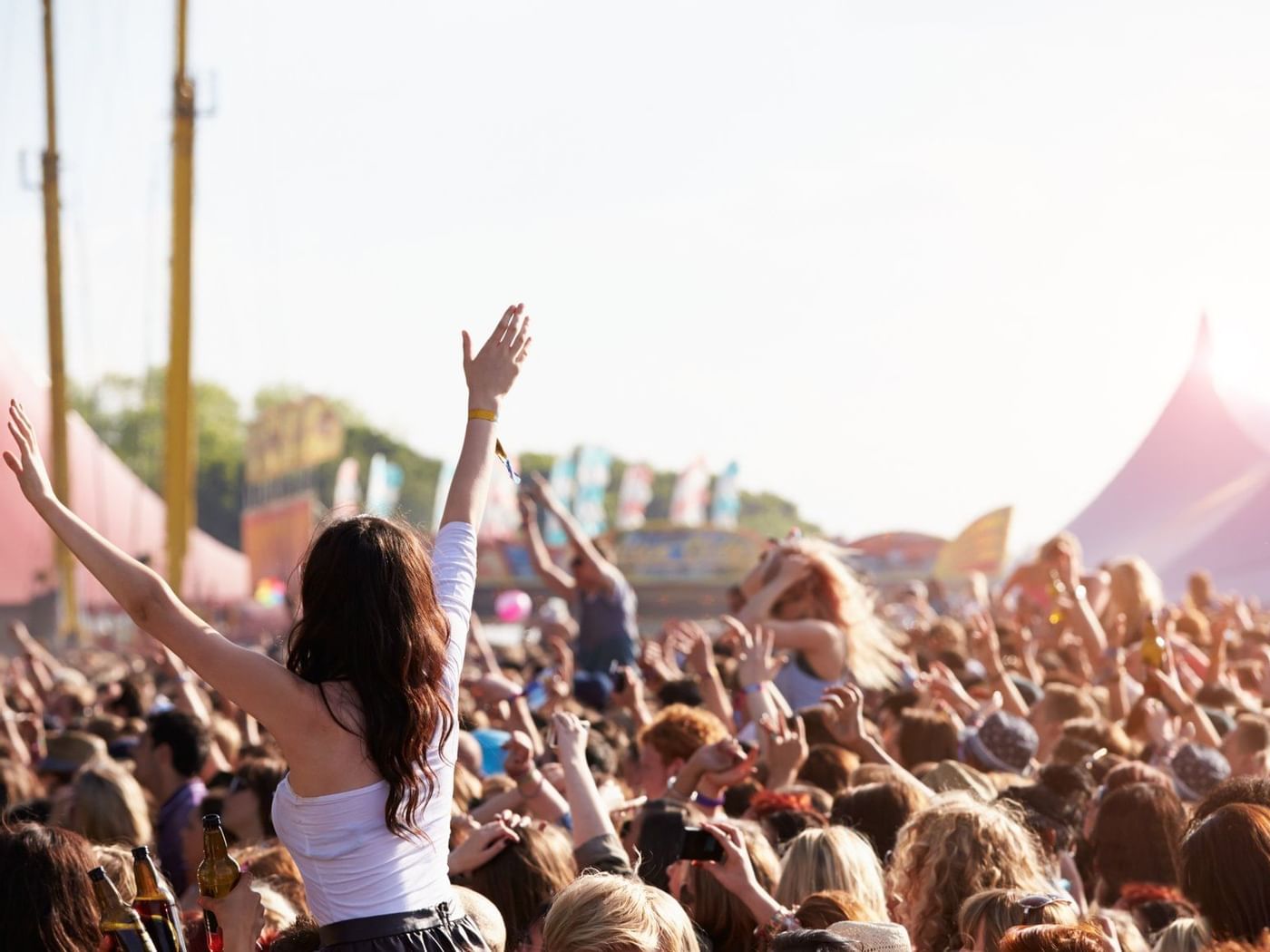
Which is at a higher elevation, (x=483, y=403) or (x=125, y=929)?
(x=483, y=403)

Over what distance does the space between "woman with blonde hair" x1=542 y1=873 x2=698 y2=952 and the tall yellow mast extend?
2641cm

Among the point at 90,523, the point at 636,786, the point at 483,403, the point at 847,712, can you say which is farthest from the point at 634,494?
the point at 483,403

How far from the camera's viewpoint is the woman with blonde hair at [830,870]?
3.66 m

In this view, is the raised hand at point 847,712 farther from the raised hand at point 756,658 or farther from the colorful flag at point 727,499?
the colorful flag at point 727,499

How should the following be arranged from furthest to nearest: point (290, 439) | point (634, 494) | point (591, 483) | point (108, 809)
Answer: point (634, 494), point (591, 483), point (290, 439), point (108, 809)

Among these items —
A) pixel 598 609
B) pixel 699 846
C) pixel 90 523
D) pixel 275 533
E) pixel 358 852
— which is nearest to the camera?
pixel 358 852

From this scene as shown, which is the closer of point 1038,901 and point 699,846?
point 1038,901

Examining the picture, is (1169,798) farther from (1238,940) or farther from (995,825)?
(1238,940)

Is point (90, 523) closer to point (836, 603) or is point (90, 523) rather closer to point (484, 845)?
point (836, 603)

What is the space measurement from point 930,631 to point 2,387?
40.3 meters

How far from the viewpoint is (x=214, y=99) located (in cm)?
2764

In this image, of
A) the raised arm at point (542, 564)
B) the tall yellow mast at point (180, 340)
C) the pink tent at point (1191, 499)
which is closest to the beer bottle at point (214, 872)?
the raised arm at point (542, 564)

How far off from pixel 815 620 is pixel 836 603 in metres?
0.29

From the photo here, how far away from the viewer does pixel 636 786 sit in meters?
5.92
